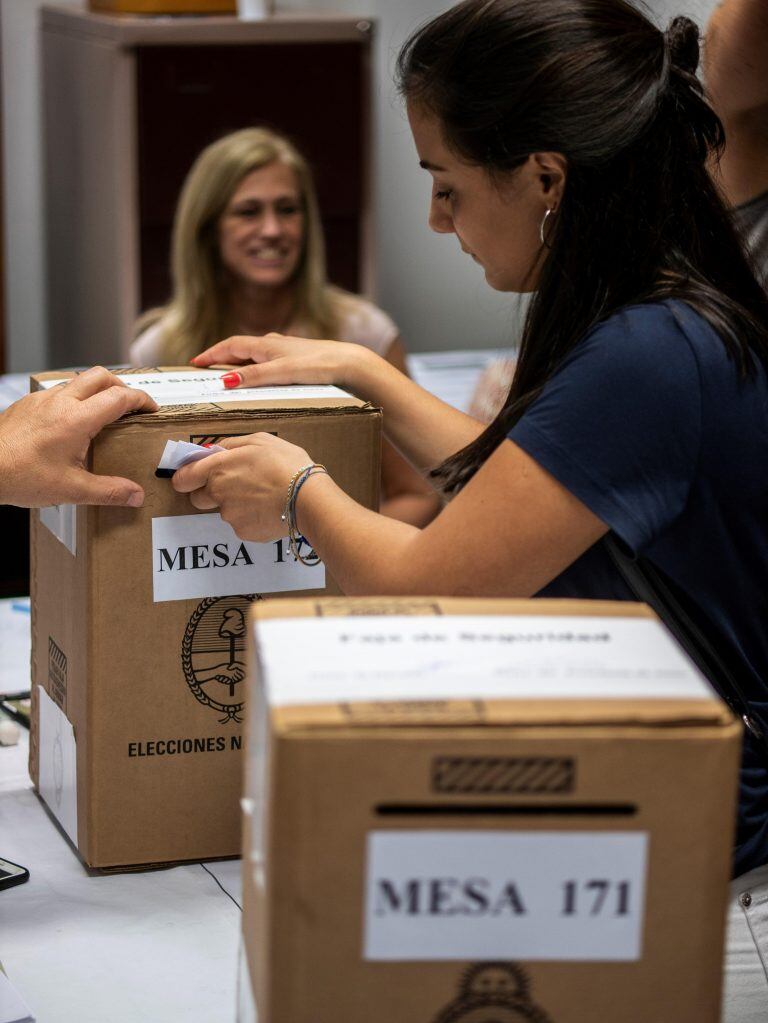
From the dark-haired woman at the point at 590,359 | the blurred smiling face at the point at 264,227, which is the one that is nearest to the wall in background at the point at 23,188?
the blurred smiling face at the point at 264,227

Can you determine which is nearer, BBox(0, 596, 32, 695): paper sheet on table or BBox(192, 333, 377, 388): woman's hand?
BBox(192, 333, 377, 388): woman's hand

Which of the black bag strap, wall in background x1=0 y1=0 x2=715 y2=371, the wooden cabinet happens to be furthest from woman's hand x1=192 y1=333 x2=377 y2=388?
Result: wall in background x1=0 y1=0 x2=715 y2=371

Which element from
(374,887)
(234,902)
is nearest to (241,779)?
(234,902)

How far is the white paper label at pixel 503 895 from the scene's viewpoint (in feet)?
2.30

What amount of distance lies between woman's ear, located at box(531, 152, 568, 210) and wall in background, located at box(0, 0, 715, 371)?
2531 millimetres

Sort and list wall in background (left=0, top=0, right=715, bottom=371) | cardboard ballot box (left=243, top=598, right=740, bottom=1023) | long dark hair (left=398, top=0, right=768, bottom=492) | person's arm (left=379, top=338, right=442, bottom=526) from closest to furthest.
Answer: cardboard ballot box (left=243, top=598, right=740, bottom=1023), long dark hair (left=398, top=0, right=768, bottom=492), person's arm (left=379, top=338, right=442, bottom=526), wall in background (left=0, top=0, right=715, bottom=371)

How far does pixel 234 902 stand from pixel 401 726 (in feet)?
1.92

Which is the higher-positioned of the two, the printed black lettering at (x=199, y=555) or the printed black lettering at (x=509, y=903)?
the printed black lettering at (x=199, y=555)

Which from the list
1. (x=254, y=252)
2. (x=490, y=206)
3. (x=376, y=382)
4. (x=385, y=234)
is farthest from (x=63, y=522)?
(x=385, y=234)

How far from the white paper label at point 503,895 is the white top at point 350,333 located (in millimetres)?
2229

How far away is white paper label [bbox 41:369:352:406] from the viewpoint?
49.1 inches

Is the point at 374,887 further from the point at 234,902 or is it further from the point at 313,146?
the point at 313,146

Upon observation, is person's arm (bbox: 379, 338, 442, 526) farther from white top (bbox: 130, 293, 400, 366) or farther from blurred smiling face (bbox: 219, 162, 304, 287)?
blurred smiling face (bbox: 219, 162, 304, 287)

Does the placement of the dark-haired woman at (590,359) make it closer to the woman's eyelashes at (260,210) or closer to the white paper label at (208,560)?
the white paper label at (208,560)
